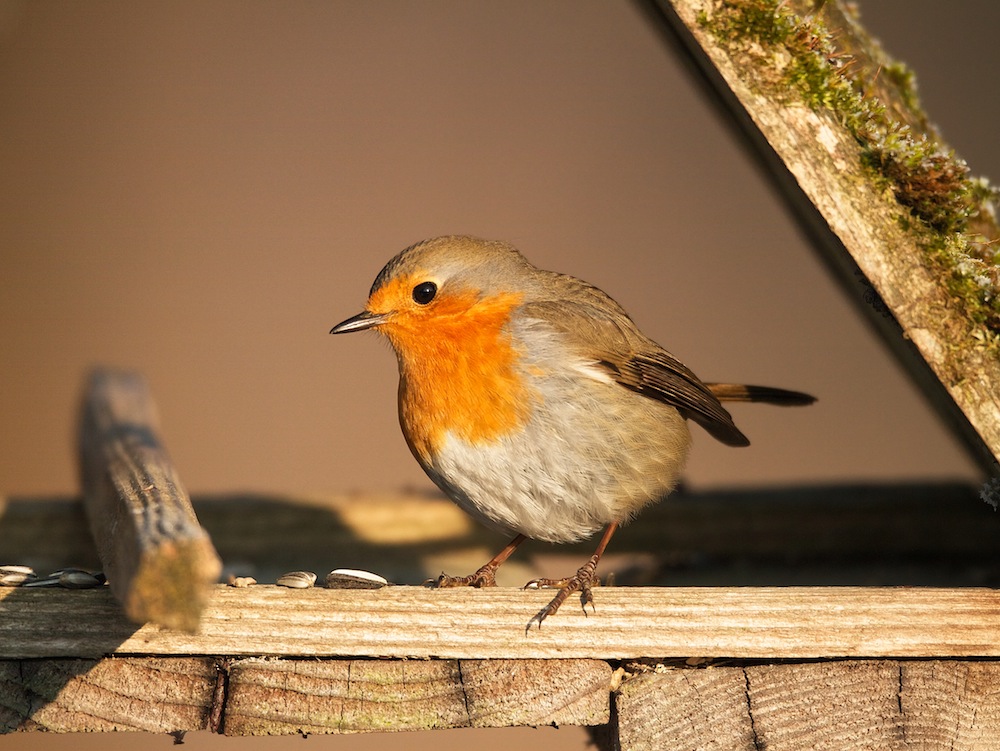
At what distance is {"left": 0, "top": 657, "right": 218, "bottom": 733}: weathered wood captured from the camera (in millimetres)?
2186

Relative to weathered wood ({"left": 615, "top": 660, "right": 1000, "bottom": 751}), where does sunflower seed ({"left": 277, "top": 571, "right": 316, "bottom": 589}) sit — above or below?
above

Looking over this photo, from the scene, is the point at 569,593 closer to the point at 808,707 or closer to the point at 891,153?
the point at 808,707

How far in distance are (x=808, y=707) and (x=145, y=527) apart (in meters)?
1.40

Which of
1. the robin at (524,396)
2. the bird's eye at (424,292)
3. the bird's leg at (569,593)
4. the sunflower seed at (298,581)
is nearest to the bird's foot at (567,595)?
the bird's leg at (569,593)

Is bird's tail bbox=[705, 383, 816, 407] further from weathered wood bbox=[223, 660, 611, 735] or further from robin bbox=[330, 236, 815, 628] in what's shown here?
weathered wood bbox=[223, 660, 611, 735]

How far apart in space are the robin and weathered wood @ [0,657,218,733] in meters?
0.82

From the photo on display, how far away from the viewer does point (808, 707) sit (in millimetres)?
2287

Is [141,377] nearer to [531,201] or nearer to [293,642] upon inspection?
[293,642]

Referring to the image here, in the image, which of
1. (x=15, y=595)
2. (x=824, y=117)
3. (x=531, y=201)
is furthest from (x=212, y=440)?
(x=824, y=117)

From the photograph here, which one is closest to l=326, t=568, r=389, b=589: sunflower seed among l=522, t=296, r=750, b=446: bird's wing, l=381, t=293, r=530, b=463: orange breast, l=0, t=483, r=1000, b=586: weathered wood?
l=381, t=293, r=530, b=463: orange breast

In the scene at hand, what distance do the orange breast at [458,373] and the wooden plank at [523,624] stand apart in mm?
723

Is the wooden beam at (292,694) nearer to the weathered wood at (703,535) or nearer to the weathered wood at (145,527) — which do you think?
the weathered wood at (145,527)

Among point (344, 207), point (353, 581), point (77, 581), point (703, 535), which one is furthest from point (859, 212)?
point (344, 207)

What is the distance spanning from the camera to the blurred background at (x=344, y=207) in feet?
21.8
